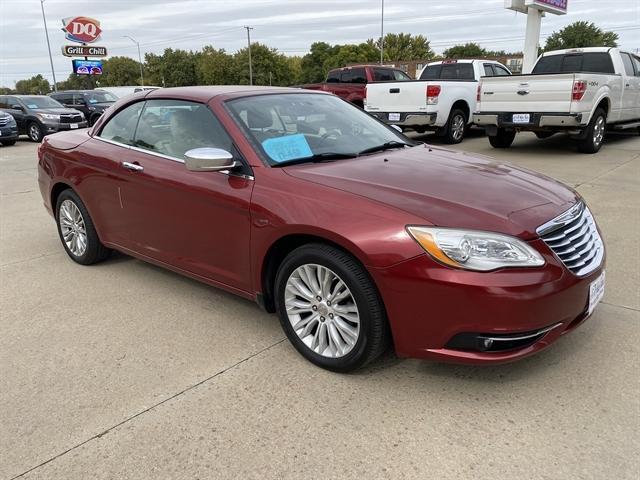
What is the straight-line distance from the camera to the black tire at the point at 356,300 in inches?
108

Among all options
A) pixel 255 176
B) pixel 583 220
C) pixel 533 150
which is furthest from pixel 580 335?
pixel 533 150

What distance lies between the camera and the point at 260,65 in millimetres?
89875

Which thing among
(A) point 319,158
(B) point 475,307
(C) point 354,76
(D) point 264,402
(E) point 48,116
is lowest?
(D) point 264,402

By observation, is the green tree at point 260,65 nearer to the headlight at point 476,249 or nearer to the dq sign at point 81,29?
Answer: the dq sign at point 81,29

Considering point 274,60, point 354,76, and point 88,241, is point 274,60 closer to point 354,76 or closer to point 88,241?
point 354,76

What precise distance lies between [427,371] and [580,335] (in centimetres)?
109

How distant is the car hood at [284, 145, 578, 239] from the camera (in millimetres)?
2670

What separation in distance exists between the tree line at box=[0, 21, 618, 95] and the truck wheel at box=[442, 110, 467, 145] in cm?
6880

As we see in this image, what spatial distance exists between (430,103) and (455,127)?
46.1 inches

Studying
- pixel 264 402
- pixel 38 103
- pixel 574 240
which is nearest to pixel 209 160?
pixel 264 402

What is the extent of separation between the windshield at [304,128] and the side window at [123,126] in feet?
3.43

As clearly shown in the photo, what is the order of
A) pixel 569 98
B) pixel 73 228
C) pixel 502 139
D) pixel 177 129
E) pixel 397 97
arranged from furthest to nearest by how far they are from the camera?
pixel 397 97, pixel 502 139, pixel 569 98, pixel 73 228, pixel 177 129

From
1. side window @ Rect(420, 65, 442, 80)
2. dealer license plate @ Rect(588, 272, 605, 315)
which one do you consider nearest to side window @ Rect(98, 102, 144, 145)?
dealer license plate @ Rect(588, 272, 605, 315)

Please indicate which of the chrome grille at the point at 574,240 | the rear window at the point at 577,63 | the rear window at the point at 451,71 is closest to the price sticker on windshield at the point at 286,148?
the chrome grille at the point at 574,240
